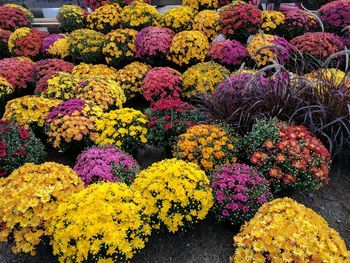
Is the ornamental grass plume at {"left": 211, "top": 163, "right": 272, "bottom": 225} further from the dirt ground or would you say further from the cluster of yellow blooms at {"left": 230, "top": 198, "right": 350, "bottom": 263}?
the cluster of yellow blooms at {"left": 230, "top": 198, "right": 350, "bottom": 263}

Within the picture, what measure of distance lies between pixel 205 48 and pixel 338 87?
252cm

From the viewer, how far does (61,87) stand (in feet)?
15.4

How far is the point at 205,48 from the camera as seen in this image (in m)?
5.72

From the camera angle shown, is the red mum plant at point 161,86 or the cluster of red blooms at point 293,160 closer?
the cluster of red blooms at point 293,160

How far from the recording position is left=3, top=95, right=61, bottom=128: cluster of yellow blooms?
13.5 ft

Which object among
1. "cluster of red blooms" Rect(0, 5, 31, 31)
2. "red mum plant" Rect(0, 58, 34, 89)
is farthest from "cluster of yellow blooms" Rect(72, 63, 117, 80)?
"cluster of red blooms" Rect(0, 5, 31, 31)

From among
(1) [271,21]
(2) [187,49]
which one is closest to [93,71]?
(2) [187,49]

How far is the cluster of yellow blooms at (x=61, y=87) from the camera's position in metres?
4.65

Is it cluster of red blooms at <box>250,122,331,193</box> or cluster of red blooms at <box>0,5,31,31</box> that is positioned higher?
cluster of red blooms at <box>0,5,31,31</box>

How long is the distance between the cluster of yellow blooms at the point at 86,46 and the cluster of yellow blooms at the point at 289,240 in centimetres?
462

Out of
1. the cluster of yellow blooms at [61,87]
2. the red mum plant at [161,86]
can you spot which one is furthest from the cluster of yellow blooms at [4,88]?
the red mum plant at [161,86]

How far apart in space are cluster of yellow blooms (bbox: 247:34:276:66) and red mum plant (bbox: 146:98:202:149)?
176 centimetres

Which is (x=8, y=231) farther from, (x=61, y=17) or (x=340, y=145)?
(x=61, y=17)

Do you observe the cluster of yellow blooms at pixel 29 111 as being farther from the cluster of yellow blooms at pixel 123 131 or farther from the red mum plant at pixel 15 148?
the cluster of yellow blooms at pixel 123 131
